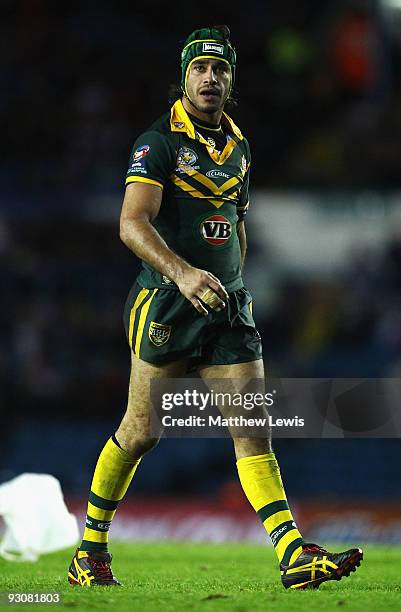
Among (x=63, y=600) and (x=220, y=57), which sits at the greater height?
(x=220, y=57)

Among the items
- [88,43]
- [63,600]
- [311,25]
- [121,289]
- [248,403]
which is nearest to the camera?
[63,600]

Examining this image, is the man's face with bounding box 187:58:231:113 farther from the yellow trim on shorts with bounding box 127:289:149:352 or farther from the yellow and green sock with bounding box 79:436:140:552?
the yellow and green sock with bounding box 79:436:140:552

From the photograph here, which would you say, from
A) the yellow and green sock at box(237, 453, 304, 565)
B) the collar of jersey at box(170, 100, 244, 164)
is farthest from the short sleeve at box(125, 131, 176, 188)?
the yellow and green sock at box(237, 453, 304, 565)

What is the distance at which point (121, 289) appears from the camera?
14.6 meters

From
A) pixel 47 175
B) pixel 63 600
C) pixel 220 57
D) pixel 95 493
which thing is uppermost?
pixel 47 175

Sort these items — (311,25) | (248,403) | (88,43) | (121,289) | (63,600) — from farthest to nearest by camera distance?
(311,25), (88,43), (121,289), (248,403), (63,600)

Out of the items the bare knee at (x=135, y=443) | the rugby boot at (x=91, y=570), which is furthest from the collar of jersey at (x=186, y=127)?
the rugby boot at (x=91, y=570)

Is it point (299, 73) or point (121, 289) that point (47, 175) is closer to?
point (121, 289)

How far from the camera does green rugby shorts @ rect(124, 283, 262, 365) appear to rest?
5164 millimetres

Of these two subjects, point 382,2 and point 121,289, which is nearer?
point 121,289

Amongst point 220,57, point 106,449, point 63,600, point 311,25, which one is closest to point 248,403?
point 106,449

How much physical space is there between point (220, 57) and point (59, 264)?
9.78m

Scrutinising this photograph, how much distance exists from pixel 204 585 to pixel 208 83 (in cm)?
240

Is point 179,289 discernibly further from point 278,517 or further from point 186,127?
point 278,517
